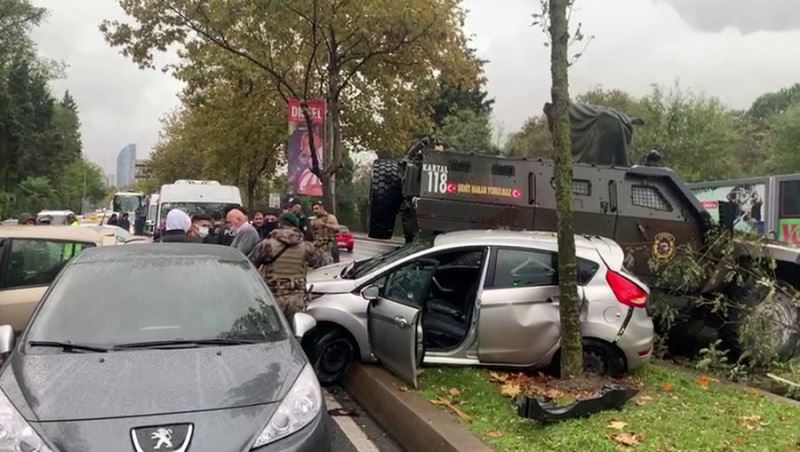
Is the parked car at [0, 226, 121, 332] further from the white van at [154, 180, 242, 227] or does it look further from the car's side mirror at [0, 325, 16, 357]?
the white van at [154, 180, 242, 227]

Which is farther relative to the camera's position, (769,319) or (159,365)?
(769,319)

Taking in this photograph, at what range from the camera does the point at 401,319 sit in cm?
570

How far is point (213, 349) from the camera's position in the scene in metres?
4.02

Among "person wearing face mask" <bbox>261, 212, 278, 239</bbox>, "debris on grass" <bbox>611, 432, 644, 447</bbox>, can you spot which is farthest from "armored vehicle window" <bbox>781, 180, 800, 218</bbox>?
"debris on grass" <bbox>611, 432, 644, 447</bbox>

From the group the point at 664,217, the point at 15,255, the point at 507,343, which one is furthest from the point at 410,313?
the point at 664,217

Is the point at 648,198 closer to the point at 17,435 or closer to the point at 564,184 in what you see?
the point at 564,184

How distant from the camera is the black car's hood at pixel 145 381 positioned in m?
3.40

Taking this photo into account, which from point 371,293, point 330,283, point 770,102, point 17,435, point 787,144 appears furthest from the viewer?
point 770,102

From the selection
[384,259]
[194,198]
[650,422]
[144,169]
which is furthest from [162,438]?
[144,169]

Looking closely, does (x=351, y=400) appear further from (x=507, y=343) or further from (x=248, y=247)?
(x=248, y=247)

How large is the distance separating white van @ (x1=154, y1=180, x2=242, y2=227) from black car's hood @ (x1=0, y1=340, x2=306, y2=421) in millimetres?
16131

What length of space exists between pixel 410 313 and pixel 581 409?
1435mm

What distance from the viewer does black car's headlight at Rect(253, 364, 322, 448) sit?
3.45 metres

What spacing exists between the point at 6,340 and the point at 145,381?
45.9 inches
